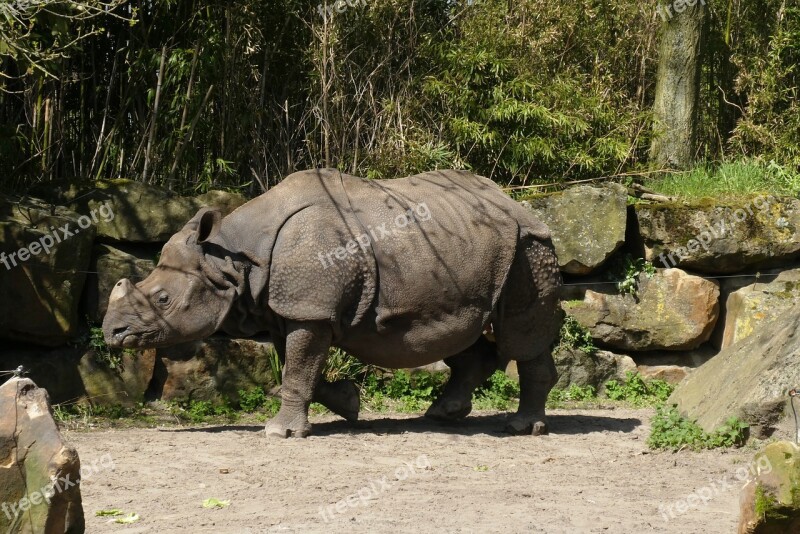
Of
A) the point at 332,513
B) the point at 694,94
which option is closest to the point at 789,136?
the point at 694,94

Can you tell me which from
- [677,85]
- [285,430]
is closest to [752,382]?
[285,430]

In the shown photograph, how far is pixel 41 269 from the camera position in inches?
362

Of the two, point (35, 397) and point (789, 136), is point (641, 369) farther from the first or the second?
point (35, 397)

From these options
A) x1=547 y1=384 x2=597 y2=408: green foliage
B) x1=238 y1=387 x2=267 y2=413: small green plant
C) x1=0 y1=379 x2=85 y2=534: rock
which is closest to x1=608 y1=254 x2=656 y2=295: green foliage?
x1=547 y1=384 x2=597 y2=408: green foliage

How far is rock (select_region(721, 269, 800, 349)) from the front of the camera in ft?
34.6

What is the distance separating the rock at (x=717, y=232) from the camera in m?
10.9

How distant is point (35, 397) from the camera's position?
4762mm

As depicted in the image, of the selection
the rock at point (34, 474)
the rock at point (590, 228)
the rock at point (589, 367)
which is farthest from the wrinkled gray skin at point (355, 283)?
the rock at point (34, 474)

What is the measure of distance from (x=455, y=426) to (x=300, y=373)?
5.08 ft

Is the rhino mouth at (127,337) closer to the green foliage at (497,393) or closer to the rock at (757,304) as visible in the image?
the green foliage at (497,393)

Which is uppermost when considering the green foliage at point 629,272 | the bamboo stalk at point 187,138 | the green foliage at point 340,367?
the bamboo stalk at point 187,138

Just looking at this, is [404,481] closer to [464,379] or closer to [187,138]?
[464,379]

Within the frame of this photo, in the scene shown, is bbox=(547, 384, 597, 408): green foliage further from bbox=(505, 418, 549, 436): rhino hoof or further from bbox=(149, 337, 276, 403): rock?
bbox=(149, 337, 276, 403): rock

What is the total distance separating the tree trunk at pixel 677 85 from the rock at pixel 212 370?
214 inches
